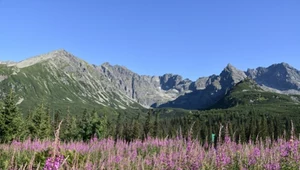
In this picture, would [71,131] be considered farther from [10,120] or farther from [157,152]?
Answer: [157,152]

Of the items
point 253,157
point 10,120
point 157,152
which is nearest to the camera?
point 253,157

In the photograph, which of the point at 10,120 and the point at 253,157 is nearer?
the point at 253,157

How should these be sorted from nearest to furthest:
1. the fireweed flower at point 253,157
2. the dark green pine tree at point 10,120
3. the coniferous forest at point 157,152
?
the coniferous forest at point 157,152 → the fireweed flower at point 253,157 → the dark green pine tree at point 10,120

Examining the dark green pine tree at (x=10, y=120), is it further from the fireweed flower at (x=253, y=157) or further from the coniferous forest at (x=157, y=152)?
the fireweed flower at (x=253, y=157)

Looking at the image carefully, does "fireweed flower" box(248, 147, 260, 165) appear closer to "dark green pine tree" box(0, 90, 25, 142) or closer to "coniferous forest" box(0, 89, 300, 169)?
"coniferous forest" box(0, 89, 300, 169)

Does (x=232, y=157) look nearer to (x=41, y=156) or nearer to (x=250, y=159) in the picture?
(x=250, y=159)

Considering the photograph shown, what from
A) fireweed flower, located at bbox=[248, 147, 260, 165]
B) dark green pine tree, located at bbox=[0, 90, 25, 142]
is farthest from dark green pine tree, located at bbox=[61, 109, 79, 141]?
fireweed flower, located at bbox=[248, 147, 260, 165]

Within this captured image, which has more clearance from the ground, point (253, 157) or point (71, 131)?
point (253, 157)

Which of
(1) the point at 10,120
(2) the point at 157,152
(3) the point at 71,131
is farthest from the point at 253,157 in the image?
(3) the point at 71,131

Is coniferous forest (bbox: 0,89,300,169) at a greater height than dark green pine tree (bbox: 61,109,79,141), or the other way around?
coniferous forest (bbox: 0,89,300,169)

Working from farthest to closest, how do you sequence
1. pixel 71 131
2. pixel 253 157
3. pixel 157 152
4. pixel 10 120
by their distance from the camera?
pixel 71 131
pixel 10 120
pixel 157 152
pixel 253 157

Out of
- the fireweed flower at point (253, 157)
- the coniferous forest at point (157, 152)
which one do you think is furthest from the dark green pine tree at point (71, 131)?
the fireweed flower at point (253, 157)

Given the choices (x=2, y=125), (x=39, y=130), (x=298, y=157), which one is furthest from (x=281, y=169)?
(x=39, y=130)

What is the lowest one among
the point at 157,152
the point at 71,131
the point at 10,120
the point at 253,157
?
the point at 71,131
